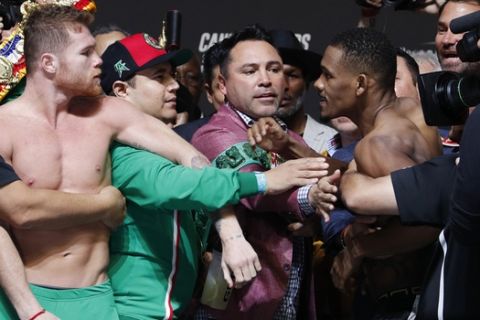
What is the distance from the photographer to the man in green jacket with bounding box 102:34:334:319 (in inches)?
124

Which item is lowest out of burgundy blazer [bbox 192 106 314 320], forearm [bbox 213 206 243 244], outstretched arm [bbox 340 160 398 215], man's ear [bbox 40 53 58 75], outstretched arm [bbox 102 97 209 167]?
burgundy blazer [bbox 192 106 314 320]

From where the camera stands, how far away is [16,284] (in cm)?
303

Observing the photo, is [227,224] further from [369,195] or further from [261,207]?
[369,195]

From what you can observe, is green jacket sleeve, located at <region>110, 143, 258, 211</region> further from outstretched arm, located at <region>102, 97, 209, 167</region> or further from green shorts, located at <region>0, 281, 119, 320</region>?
green shorts, located at <region>0, 281, 119, 320</region>

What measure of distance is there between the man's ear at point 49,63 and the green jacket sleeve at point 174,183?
352 millimetres

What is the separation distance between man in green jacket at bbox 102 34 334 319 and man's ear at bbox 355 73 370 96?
17.5 inches

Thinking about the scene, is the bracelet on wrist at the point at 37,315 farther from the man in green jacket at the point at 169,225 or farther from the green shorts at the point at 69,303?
the man in green jacket at the point at 169,225

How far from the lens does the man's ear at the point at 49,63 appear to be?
10.6ft

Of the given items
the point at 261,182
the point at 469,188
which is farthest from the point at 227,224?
the point at 469,188

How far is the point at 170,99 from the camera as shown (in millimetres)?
3879

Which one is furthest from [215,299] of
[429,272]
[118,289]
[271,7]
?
[271,7]

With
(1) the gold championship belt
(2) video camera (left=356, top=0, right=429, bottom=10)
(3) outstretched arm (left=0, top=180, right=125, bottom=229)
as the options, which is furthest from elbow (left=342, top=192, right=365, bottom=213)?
(2) video camera (left=356, top=0, right=429, bottom=10)

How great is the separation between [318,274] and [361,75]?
97cm

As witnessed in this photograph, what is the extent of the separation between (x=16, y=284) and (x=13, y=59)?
1009 mm
